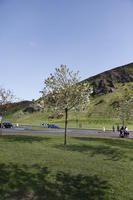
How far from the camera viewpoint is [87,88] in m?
20.7

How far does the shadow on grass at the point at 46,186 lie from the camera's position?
374 inches

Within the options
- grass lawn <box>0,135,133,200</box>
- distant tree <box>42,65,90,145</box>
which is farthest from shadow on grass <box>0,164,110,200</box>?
distant tree <box>42,65,90,145</box>

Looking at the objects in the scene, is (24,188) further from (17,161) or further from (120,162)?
(120,162)

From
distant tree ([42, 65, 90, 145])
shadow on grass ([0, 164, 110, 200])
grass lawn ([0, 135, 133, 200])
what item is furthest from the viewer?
distant tree ([42, 65, 90, 145])

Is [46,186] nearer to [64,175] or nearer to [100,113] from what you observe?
[64,175]

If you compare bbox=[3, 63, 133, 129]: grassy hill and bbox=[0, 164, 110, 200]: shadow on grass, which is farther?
bbox=[3, 63, 133, 129]: grassy hill

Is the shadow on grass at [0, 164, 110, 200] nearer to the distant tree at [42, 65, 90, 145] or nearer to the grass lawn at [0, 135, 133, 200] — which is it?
the grass lawn at [0, 135, 133, 200]

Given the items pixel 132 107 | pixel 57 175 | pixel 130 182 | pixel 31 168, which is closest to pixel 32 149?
pixel 31 168

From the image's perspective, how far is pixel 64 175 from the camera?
11.6 m

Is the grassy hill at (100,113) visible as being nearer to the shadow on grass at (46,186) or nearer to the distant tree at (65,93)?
the distant tree at (65,93)

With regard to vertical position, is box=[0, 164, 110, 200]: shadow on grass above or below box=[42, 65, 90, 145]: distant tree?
below

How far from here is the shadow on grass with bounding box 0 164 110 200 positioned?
950cm

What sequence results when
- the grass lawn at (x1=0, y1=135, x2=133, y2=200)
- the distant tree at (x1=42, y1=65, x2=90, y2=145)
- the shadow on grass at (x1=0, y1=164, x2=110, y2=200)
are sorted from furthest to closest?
the distant tree at (x1=42, y1=65, x2=90, y2=145)
the grass lawn at (x1=0, y1=135, x2=133, y2=200)
the shadow on grass at (x1=0, y1=164, x2=110, y2=200)

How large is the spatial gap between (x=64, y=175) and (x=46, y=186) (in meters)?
1.51
